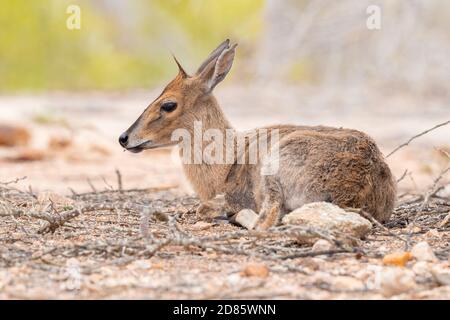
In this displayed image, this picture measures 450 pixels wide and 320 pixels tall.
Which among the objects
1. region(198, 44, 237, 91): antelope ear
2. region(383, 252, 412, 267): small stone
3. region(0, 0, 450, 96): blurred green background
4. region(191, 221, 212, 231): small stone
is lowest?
region(383, 252, 412, 267): small stone

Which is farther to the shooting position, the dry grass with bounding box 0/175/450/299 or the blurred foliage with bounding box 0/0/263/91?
the blurred foliage with bounding box 0/0/263/91

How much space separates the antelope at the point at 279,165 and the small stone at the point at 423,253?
35.7 inches

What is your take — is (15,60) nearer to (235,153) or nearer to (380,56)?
(380,56)

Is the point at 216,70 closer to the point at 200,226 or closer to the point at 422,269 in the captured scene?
the point at 200,226

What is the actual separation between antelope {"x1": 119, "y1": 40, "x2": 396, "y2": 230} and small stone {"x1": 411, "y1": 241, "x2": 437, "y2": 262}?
2.97 ft

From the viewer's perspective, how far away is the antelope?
5602 millimetres

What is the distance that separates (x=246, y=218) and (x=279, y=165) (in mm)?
421

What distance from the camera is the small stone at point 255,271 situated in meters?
Result: 4.30

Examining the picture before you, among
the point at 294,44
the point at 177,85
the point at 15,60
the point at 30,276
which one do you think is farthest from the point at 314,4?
the point at 30,276

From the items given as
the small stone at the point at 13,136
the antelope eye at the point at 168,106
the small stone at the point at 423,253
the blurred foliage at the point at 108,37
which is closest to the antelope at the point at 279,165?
the antelope eye at the point at 168,106

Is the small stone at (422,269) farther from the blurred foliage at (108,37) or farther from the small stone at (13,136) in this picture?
the blurred foliage at (108,37)

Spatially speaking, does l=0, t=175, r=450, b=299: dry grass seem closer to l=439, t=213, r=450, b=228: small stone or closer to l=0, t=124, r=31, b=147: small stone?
l=439, t=213, r=450, b=228: small stone

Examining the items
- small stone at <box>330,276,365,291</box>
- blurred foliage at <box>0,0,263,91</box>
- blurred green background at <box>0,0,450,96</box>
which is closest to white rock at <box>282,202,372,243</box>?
small stone at <box>330,276,365,291</box>
